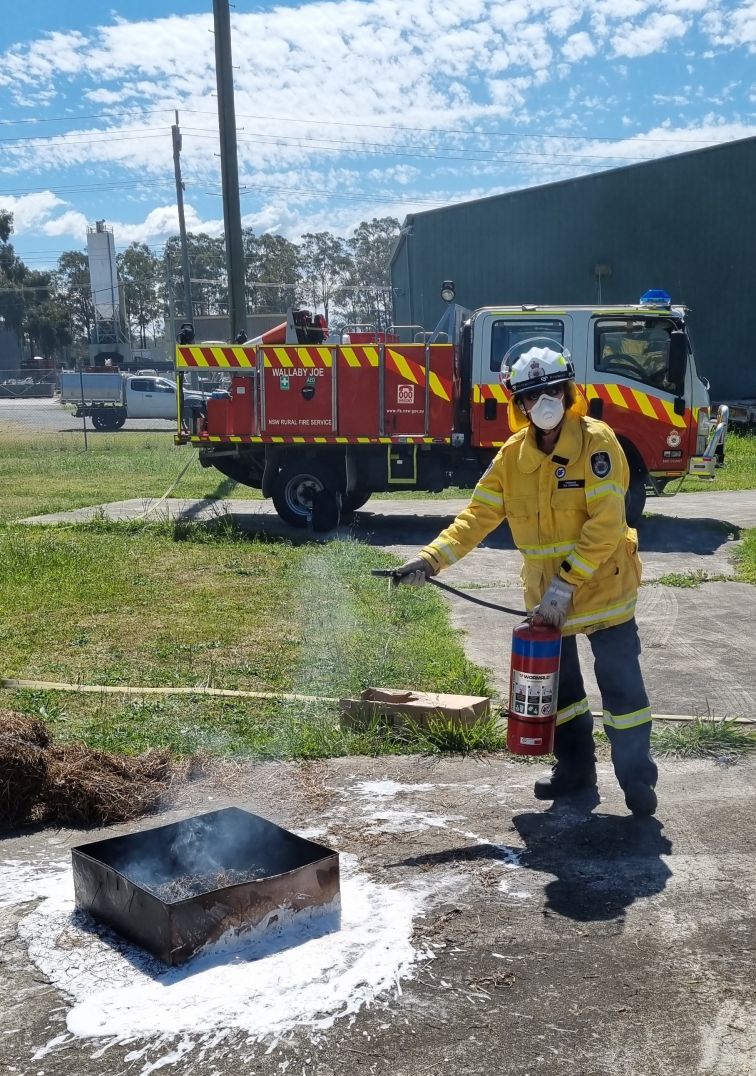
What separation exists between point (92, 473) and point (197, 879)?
683 inches

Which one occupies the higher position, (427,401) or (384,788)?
(427,401)

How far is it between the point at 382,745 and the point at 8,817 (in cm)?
174

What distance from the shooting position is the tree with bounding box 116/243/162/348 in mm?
101562

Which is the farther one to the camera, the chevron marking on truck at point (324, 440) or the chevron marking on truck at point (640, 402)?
the chevron marking on truck at point (324, 440)

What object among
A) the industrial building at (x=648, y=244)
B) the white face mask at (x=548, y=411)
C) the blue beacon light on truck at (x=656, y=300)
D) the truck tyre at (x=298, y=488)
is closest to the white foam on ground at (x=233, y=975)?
the white face mask at (x=548, y=411)

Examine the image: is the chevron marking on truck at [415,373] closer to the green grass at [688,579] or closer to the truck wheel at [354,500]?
the truck wheel at [354,500]

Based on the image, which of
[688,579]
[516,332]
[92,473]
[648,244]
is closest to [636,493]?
[516,332]

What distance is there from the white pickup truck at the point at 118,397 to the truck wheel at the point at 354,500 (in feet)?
73.8

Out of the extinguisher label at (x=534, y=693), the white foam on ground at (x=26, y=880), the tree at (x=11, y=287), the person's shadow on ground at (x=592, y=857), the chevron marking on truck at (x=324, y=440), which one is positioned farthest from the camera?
the tree at (x=11, y=287)

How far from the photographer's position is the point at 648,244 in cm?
2666

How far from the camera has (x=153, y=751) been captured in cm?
484

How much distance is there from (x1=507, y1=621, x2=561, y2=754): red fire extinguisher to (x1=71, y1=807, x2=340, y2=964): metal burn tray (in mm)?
964

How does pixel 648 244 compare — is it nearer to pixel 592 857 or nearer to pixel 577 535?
pixel 577 535

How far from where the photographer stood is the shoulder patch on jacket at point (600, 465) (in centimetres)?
400
